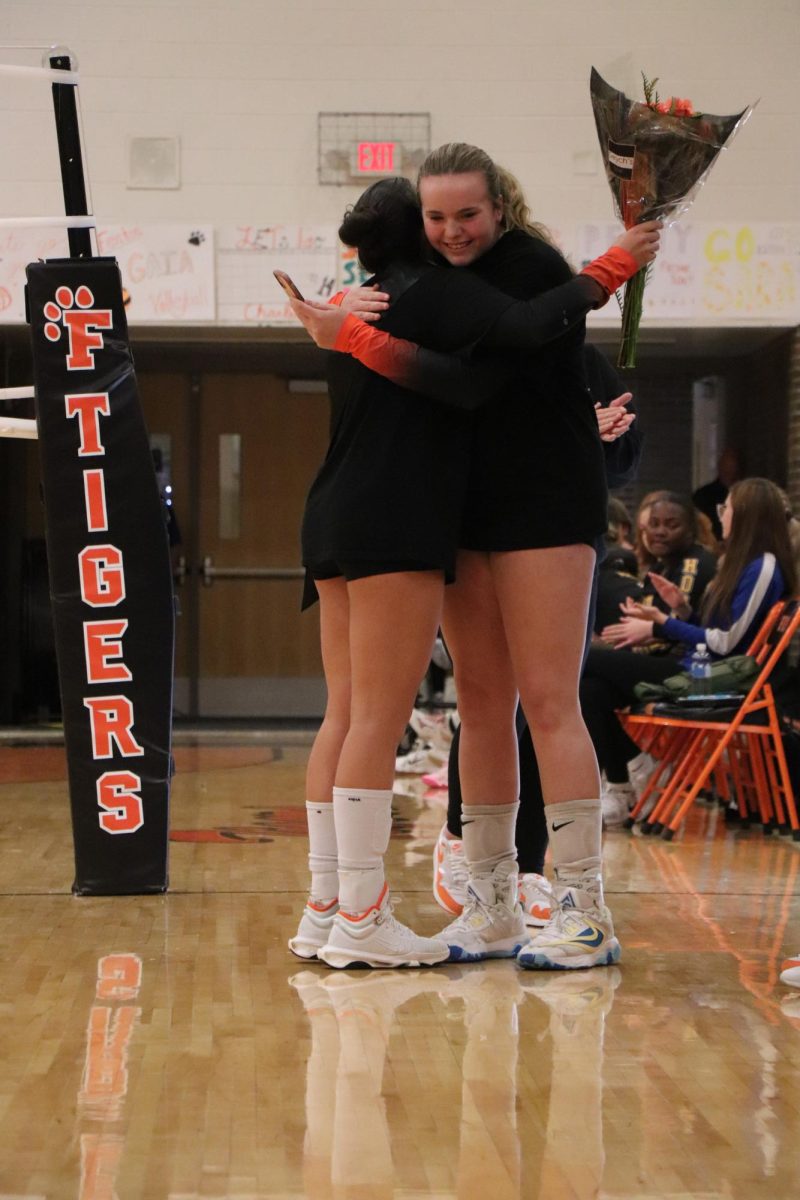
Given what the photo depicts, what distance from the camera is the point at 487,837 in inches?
110

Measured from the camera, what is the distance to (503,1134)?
179cm

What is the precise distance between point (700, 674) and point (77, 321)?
242 centimetres

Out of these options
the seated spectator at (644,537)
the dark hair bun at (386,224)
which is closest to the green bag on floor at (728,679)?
the seated spectator at (644,537)

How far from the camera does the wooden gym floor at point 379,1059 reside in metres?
1.67

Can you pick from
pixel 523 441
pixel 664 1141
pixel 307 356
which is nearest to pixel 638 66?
pixel 307 356

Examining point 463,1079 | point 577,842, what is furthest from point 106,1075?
point 577,842

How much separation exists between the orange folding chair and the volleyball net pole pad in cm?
187

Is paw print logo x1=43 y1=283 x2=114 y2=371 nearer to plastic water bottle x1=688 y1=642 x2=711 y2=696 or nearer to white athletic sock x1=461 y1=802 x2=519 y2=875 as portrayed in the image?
white athletic sock x1=461 y1=802 x2=519 y2=875

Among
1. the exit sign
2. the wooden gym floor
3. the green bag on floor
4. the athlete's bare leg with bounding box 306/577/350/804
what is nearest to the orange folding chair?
the green bag on floor

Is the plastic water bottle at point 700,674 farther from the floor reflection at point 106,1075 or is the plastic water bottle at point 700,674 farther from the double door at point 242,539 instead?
the double door at point 242,539

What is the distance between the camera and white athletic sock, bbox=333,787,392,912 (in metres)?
2.62

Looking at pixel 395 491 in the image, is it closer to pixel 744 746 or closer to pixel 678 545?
pixel 744 746

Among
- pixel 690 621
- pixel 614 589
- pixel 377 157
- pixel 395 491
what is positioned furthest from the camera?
pixel 377 157

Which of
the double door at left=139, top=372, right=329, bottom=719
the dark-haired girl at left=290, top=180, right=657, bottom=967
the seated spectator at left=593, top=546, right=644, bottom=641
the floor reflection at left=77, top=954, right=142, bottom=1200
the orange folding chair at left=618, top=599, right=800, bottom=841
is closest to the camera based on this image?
the floor reflection at left=77, top=954, right=142, bottom=1200
